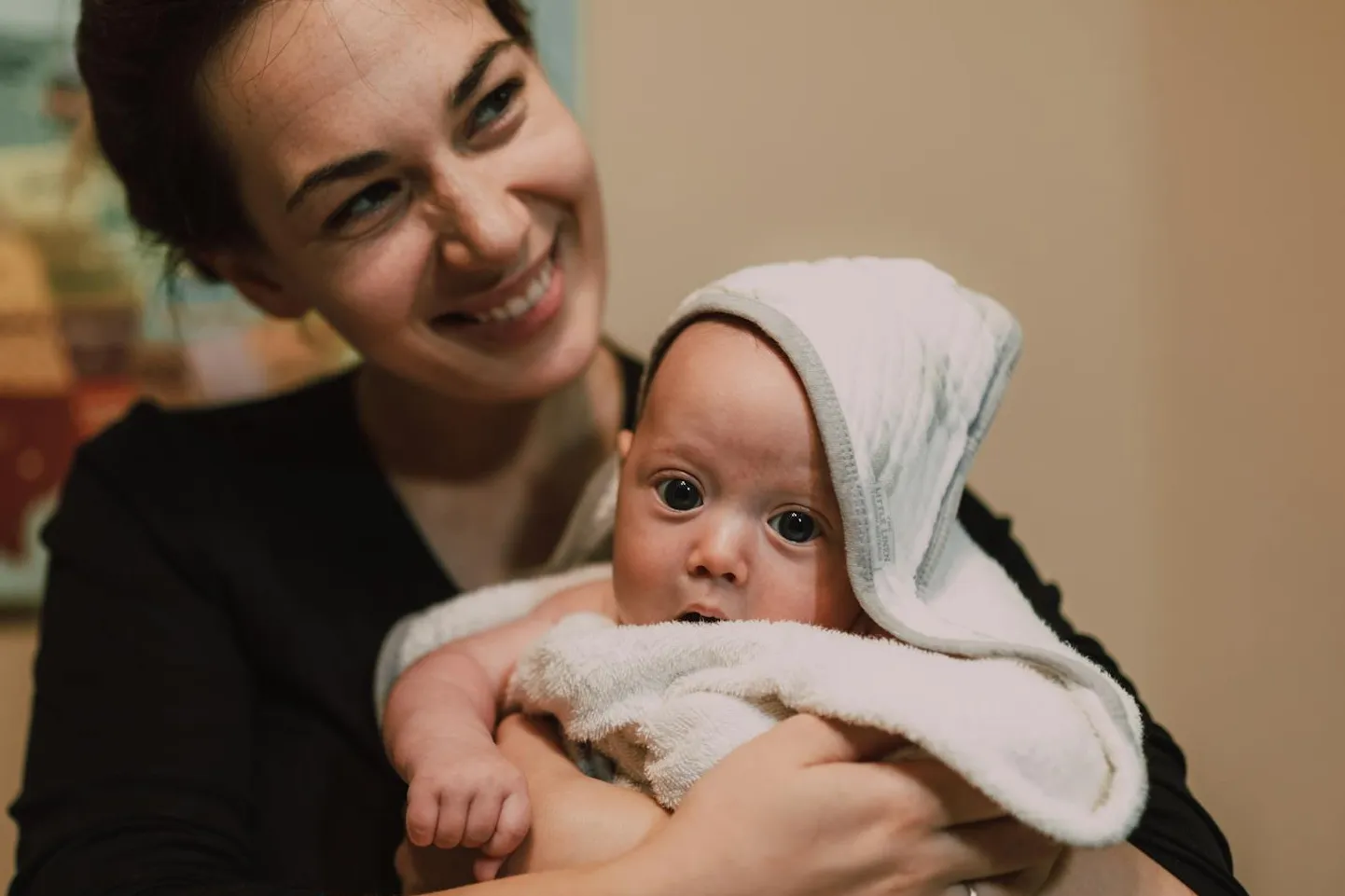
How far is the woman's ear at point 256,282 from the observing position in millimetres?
1156

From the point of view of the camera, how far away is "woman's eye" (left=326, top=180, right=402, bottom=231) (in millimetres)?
1021

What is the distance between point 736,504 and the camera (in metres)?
0.84

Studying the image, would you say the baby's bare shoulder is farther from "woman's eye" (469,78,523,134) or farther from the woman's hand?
"woman's eye" (469,78,523,134)

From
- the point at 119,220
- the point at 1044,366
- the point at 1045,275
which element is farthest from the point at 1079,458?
the point at 119,220

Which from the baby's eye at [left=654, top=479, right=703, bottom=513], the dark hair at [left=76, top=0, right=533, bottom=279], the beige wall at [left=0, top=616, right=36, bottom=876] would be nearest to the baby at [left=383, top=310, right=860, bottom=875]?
the baby's eye at [left=654, top=479, right=703, bottom=513]

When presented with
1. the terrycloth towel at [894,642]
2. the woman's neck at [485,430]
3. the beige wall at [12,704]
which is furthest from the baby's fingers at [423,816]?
the beige wall at [12,704]

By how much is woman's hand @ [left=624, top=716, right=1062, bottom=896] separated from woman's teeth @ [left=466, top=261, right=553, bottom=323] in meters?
0.52

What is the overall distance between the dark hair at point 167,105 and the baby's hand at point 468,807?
0.61 meters

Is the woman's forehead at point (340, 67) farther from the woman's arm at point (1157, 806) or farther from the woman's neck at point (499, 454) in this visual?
the woman's arm at point (1157, 806)

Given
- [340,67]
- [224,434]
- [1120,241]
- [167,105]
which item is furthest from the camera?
[1120,241]

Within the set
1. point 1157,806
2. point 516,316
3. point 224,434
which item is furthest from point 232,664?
point 1157,806

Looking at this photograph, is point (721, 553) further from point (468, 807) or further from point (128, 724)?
point (128, 724)

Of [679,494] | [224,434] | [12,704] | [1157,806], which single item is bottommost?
[12,704]

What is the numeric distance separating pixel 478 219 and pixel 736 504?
0.37m
